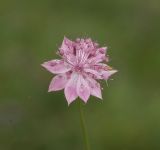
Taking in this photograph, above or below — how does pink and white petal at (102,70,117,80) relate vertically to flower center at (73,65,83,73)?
below

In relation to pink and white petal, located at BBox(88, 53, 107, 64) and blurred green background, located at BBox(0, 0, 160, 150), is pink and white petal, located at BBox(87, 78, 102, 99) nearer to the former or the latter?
pink and white petal, located at BBox(88, 53, 107, 64)

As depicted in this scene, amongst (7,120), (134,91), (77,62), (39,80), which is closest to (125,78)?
(134,91)

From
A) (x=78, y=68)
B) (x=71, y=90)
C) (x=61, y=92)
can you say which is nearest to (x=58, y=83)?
(x=71, y=90)

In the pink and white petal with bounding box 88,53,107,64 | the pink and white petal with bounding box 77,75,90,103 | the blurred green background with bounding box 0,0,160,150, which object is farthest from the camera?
the blurred green background with bounding box 0,0,160,150

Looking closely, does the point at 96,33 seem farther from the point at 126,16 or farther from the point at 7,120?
the point at 7,120

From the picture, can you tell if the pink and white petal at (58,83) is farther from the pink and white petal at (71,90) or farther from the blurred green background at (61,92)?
the blurred green background at (61,92)

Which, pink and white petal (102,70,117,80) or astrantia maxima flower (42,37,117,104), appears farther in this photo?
pink and white petal (102,70,117,80)

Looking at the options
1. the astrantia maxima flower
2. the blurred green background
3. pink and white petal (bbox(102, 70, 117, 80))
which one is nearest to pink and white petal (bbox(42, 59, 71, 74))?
the astrantia maxima flower

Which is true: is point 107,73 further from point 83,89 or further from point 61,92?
point 61,92
